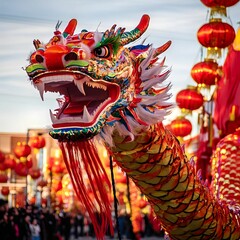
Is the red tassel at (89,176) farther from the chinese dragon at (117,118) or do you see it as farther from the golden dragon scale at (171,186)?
the golden dragon scale at (171,186)

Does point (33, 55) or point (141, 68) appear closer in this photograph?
point (33, 55)

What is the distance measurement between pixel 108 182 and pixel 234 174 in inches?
74.8

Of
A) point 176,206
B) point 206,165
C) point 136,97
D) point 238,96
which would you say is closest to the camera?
point 136,97

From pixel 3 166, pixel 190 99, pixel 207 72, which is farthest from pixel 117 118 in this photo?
pixel 3 166

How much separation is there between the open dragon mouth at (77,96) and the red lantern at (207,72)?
7.56 metres

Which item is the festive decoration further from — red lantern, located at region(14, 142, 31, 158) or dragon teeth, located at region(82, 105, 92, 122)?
red lantern, located at region(14, 142, 31, 158)

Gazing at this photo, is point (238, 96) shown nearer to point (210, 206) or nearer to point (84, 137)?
point (210, 206)

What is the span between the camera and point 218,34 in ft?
37.2

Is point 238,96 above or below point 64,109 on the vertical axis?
above

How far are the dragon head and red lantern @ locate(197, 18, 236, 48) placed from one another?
620cm

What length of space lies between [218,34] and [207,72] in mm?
1320

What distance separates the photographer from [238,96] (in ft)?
25.0

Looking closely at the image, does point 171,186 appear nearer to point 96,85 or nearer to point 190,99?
point 96,85

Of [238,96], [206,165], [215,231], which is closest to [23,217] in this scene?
[206,165]
